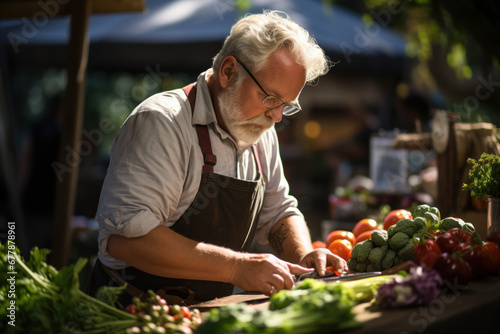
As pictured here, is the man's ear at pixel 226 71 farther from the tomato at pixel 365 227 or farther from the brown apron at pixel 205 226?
the tomato at pixel 365 227

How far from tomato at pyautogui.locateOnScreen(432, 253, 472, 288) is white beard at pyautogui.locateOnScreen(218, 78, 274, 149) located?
1.05 m

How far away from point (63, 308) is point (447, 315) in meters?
1.26

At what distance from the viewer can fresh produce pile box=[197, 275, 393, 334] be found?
163 cm

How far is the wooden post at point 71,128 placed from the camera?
482 centimetres

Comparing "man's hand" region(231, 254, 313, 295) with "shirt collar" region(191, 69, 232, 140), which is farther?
"shirt collar" region(191, 69, 232, 140)

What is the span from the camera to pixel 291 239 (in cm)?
316

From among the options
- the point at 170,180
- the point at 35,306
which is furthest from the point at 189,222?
the point at 35,306

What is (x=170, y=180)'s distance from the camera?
2.55 m

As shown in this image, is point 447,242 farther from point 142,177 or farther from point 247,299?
point 142,177

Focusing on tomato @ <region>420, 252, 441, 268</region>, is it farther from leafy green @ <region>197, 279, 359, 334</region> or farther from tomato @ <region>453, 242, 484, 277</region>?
leafy green @ <region>197, 279, 359, 334</region>

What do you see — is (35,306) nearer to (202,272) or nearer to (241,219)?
(202,272)

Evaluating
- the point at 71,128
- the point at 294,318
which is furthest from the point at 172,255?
the point at 71,128

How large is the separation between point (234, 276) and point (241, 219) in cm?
54

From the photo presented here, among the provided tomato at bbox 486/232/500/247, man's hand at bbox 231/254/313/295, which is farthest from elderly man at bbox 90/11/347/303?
tomato at bbox 486/232/500/247
